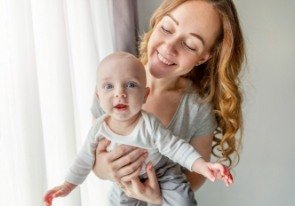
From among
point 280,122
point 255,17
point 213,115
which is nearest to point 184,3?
point 213,115

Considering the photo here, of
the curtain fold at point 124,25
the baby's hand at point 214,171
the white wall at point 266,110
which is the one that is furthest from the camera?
the white wall at point 266,110

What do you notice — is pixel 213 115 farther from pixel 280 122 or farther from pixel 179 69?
pixel 280 122

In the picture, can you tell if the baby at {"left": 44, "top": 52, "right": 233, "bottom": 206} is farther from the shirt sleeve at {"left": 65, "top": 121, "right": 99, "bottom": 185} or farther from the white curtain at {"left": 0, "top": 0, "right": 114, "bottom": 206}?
the white curtain at {"left": 0, "top": 0, "right": 114, "bottom": 206}

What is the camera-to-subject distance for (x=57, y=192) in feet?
3.48

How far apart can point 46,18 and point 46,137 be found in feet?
1.14

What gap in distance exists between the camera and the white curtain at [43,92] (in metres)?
1.12

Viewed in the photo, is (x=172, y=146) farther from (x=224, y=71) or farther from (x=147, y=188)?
(x=224, y=71)

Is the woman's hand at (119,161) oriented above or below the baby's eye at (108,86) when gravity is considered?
below

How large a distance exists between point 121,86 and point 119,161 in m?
0.26

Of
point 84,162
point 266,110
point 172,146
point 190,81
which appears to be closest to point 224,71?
point 190,81

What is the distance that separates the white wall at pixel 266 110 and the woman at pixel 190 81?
2.30ft

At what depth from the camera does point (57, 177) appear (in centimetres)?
130

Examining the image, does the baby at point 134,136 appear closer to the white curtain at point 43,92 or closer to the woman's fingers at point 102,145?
the woman's fingers at point 102,145

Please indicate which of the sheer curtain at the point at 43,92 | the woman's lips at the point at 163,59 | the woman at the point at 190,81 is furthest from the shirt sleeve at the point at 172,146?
the sheer curtain at the point at 43,92
